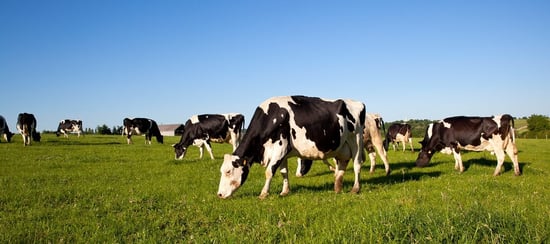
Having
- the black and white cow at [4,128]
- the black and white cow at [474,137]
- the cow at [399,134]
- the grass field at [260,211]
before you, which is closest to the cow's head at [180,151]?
the grass field at [260,211]

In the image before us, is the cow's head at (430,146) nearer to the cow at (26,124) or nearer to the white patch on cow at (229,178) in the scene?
the white patch on cow at (229,178)

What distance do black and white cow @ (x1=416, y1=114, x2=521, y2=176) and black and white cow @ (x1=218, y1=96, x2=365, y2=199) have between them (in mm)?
8025

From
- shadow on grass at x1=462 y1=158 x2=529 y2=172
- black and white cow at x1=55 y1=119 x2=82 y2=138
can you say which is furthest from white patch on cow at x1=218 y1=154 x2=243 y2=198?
black and white cow at x1=55 y1=119 x2=82 y2=138

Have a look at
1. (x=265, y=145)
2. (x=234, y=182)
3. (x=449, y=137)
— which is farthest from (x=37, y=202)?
(x=449, y=137)

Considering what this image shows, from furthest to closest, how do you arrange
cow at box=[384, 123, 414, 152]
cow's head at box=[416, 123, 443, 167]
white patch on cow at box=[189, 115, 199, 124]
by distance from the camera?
cow at box=[384, 123, 414, 152] < white patch on cow at box=[189, 115, 199, 124] < cow's head at box=[416, 123, 443, 167]

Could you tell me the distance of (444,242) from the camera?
4.93 meters

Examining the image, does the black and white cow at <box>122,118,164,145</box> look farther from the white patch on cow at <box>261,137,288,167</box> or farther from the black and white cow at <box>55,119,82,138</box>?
the white patch on cow at <box>261,137,288,167</box>

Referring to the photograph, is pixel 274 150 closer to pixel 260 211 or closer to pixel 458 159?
pixel 260 211

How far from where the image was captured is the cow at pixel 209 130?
79.3 ft

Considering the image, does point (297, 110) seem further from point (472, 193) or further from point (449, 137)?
point (449, 137)

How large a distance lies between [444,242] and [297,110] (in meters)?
6.03

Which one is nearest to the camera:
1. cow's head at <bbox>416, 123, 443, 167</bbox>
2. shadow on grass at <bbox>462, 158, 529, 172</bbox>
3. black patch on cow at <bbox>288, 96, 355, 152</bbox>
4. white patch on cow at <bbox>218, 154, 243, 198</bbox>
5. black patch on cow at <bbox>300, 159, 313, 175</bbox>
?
white patch on cow at <bbox>218, 154, 243, 198</bbox>

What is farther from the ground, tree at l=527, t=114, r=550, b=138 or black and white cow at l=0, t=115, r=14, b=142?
black and white cow at l=0, t=115, r=14, b=142

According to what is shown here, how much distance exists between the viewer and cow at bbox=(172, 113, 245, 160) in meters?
24.2
